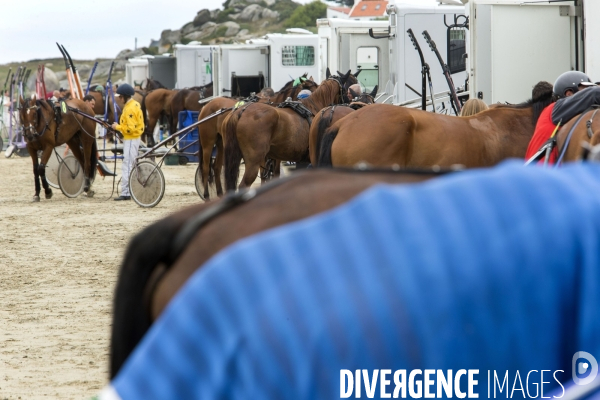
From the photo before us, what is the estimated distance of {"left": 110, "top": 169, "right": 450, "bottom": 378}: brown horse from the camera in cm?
139

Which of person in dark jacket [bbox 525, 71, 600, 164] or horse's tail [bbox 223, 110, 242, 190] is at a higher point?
person in dark jacket [bbox 525, 71, 600, 164]

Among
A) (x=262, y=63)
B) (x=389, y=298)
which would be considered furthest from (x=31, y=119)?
(x=389, y=298)

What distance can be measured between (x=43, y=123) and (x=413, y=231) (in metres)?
14.4

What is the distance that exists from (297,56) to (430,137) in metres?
15.2

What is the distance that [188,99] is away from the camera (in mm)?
23188

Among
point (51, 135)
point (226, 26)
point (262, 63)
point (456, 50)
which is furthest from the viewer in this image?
point (226, 26)

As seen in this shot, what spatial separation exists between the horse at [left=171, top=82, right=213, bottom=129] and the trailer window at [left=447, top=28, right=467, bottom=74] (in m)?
10.0

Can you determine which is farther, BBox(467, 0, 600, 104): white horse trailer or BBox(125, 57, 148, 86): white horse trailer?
BBox(125, 57, 148, 86): white horse trailer

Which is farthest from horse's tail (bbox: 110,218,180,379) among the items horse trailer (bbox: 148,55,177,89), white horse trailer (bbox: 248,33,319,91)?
horse trailer (bbox: 148,55,177,89)

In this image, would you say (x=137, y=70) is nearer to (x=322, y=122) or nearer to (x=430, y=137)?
(x=322, y=122)

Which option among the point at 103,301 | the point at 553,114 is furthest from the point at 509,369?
the point at 103,301

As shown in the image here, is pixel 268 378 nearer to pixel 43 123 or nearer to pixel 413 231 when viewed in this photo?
pixel 413 231

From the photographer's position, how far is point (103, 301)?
6996 mm

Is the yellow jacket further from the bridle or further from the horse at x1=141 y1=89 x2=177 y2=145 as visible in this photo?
the horse at x1=141 y1=89 x2=177 y2=145
